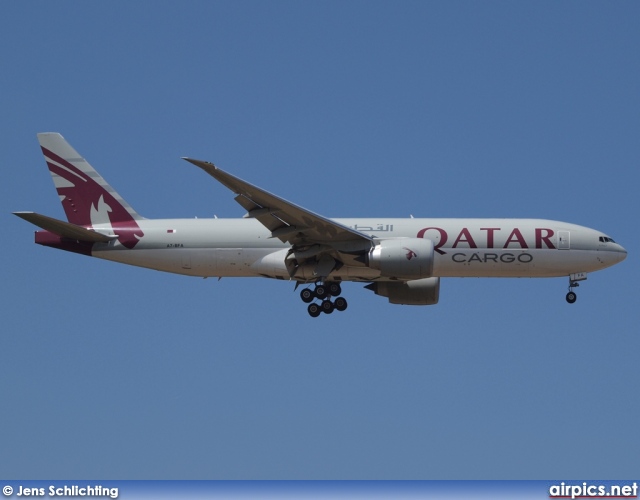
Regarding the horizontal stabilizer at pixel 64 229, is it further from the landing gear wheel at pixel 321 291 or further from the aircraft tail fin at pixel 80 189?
the landing gear wheel at pixel 321 291

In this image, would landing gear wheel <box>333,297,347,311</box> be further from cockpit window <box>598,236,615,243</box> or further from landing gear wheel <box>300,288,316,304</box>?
cockpit window <box>598,236,615,243</box>

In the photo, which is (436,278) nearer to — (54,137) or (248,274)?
(248,274)

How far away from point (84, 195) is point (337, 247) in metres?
11.4

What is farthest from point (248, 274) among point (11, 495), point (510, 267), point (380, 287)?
point (11, 495)

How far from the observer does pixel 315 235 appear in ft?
153

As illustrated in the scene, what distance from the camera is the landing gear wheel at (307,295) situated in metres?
48.6

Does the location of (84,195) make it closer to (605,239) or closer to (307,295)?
(307,295)

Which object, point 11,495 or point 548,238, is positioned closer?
point 11,495

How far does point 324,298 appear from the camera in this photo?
160 feet

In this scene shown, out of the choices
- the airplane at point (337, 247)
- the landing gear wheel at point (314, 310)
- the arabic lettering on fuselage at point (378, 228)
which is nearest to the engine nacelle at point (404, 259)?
the airplane at point (337, 247)

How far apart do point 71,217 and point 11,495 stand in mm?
20480

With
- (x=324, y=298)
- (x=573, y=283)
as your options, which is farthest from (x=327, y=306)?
(x=573, y=283)

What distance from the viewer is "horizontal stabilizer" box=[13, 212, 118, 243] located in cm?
4719

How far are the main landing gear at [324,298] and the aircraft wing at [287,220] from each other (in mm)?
2344
